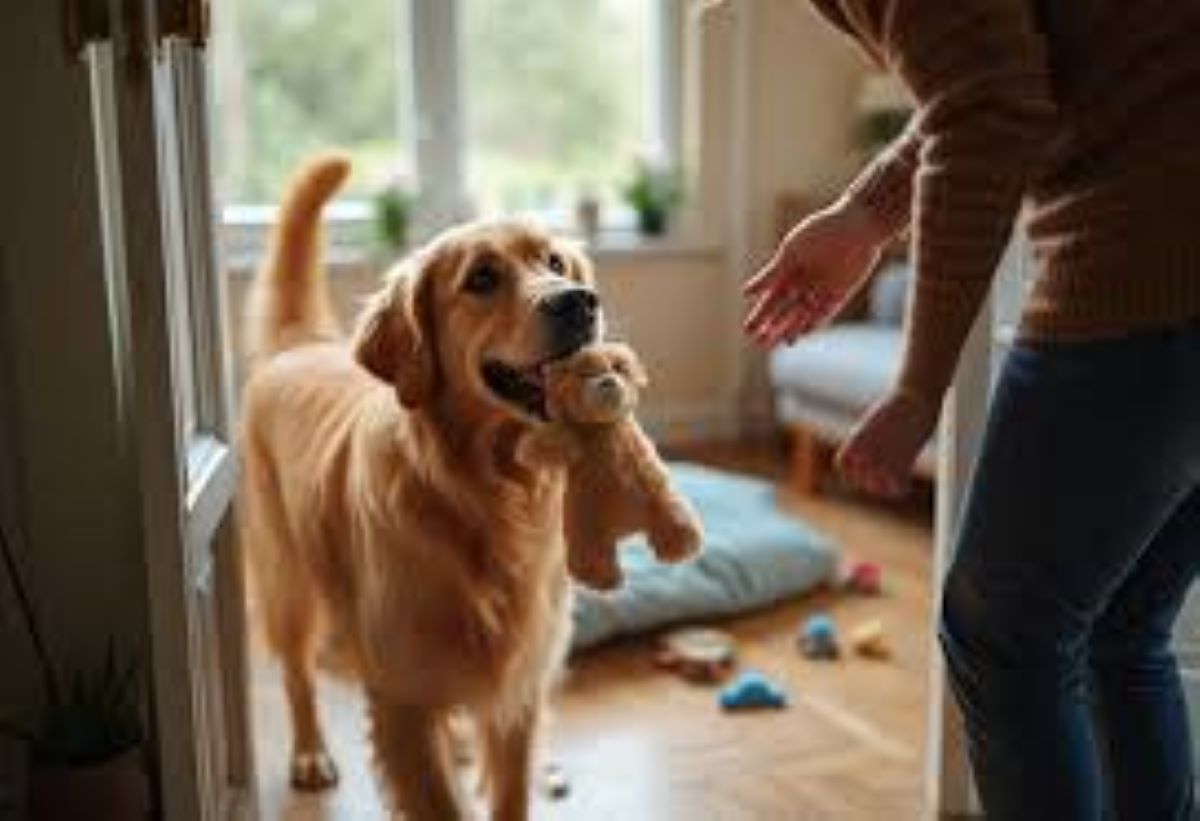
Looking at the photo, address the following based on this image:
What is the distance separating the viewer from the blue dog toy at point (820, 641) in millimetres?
2574

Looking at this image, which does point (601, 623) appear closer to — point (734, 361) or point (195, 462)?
point (195, 462)

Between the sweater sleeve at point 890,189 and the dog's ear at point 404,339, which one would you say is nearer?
the sweater sleeve at point 890,189

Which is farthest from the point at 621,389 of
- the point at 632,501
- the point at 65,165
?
the point at 65,165

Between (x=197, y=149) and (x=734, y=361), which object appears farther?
(x=734, y=361)

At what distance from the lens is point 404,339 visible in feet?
5.32

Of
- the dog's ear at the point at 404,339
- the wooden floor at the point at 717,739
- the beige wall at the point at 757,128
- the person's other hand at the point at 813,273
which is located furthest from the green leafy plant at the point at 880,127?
the person's other hand at the point at 813,273

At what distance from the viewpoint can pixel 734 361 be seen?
14.5 ft

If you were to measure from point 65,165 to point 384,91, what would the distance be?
2637mm

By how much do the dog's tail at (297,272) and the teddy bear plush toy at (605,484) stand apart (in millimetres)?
809

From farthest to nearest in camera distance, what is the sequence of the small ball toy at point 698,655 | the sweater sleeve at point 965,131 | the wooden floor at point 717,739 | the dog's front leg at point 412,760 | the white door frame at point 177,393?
1. the small ball toy at point 698,655
2. the wooden floor at point 717,739
3. the dog's front leg at point 412,760
4. the white door frame at point 177,393
5. the sweater sleeve at point 965,131

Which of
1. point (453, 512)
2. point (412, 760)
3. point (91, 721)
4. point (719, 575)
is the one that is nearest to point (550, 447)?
point (453, 512)

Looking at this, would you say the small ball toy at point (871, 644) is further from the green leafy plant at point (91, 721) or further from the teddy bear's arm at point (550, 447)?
the green leafy plant at point (91, 721)

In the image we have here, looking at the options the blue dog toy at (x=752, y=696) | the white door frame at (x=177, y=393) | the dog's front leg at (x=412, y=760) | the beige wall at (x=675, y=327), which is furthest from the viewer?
the beige wall at (x=675, y=327)

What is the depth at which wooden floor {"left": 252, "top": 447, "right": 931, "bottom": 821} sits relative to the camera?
1.97 meters
